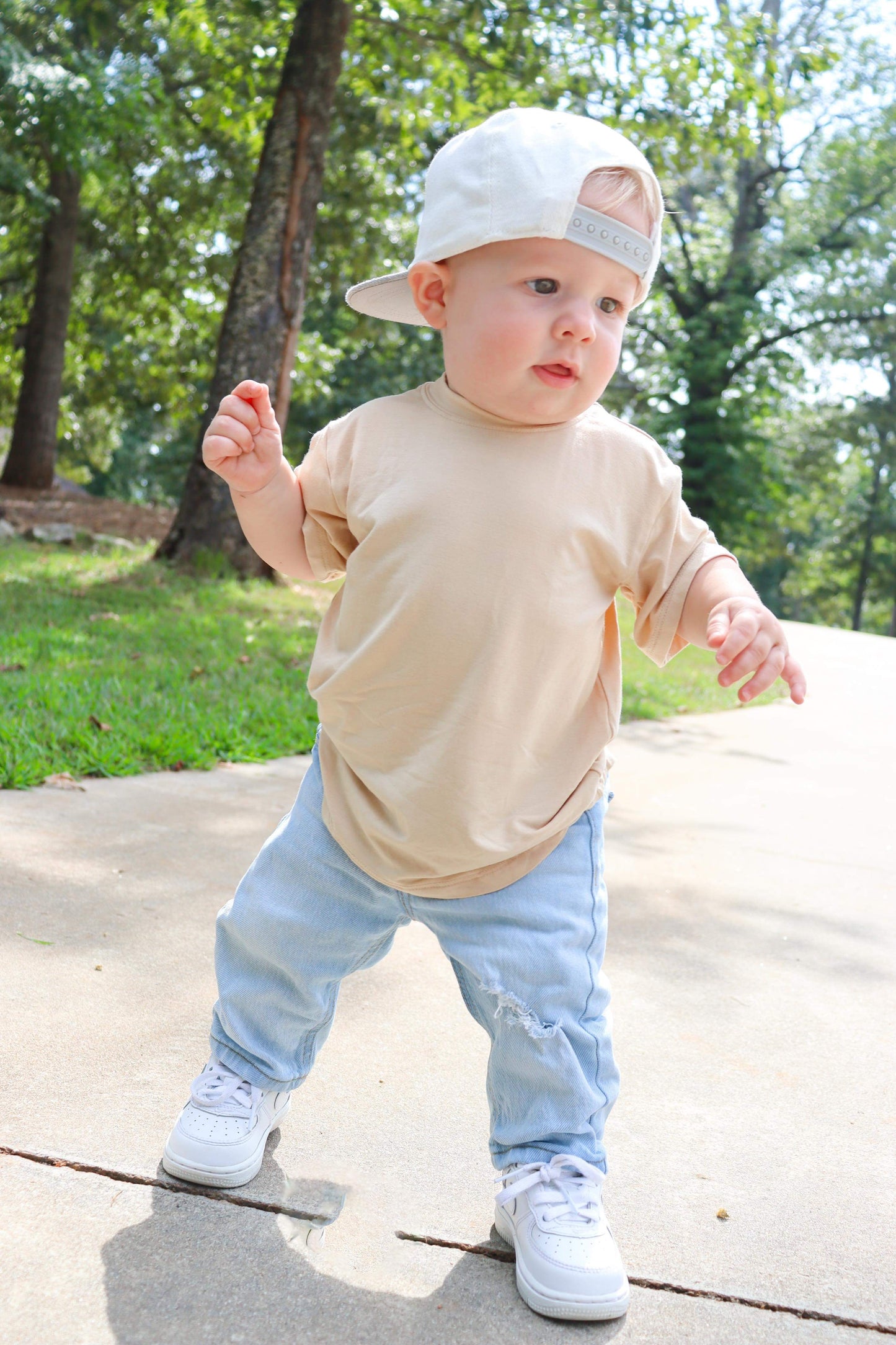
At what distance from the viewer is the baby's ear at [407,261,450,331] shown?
1.70m

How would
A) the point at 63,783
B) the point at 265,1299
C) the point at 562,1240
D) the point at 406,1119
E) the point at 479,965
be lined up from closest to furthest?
1. the point at 265,1299
2. the point at 562,1240
3. the point at 479,965
4. the point at 406,1119
5. the point at 63,783

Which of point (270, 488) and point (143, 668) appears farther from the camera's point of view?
point (143, 668)

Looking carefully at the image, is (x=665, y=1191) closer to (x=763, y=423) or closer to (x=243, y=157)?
(x=243, y=157)

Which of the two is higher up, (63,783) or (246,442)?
(246,442)

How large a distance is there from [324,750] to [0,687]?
3.08 meters

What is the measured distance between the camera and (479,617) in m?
1.65

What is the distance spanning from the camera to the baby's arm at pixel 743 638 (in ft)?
5.15

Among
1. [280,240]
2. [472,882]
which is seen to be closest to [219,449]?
[472,882]

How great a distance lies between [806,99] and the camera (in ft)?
64.0

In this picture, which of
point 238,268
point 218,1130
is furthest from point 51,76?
point 218,1130

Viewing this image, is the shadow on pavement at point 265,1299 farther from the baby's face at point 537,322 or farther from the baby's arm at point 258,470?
the baby's face at point 537,322

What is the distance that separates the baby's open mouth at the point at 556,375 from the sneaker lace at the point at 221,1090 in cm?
114

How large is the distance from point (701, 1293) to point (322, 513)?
122 centimetres

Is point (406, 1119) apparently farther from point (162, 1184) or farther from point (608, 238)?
point (608, 238)
